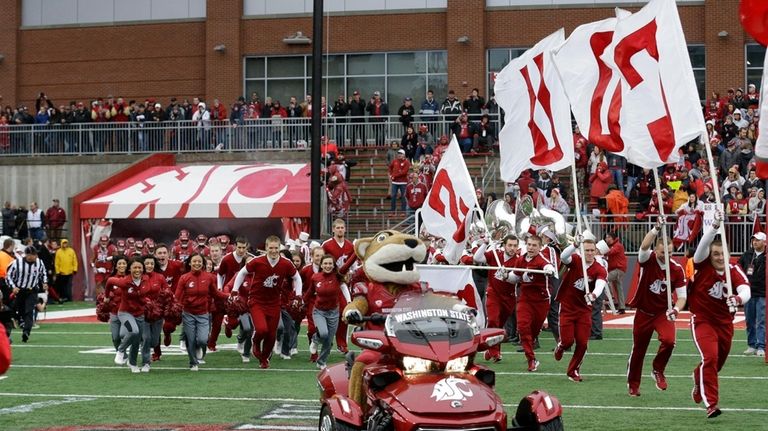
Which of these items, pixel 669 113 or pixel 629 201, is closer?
pixel 669 113

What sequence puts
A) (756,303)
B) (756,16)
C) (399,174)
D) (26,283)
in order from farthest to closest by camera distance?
(399,174) < (26,283) < (756,303) < (756,16)

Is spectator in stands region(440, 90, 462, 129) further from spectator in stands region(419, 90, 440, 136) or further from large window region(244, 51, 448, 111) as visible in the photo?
large window region(244, 51, 448, 111)

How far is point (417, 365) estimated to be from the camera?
395 inches

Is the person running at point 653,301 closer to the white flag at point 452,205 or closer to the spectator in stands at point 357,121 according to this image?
the white flag at point 452,205

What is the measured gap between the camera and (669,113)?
46.8ft

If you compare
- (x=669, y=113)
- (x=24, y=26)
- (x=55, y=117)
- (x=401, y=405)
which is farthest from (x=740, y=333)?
(x=24, y=26)

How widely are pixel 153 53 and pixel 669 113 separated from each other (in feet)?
108

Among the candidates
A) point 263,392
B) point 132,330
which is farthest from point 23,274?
point 263,392

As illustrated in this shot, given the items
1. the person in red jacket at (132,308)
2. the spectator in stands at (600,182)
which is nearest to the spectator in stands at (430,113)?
the spectator in stands at (600,182)

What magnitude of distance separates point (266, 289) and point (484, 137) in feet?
58.9

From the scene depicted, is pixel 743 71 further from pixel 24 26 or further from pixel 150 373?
pixel 150 373

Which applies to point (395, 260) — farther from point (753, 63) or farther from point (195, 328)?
point (753, 63)

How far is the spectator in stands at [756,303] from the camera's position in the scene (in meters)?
20.1

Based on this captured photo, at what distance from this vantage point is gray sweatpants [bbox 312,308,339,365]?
18.8m
